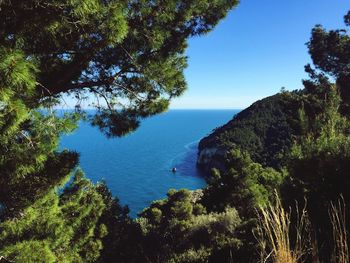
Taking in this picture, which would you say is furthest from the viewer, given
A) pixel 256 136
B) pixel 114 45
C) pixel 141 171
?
pixel 256 136

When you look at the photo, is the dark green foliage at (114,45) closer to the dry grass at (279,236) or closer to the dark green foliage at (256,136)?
the dry grass at (279,236)

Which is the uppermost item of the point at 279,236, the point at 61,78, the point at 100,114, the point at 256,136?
the point at 61,78

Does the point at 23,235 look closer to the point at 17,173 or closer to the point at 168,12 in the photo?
the point at 17,173

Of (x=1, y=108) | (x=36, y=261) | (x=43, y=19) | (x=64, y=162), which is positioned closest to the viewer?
(x=1, y=108)

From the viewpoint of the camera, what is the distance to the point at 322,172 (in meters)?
6.01

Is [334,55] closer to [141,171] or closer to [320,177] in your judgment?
[320,177]

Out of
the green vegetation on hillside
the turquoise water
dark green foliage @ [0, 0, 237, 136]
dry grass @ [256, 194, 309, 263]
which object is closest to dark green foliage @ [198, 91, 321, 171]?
the turquoise water

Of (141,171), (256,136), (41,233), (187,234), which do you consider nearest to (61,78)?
(41,233)

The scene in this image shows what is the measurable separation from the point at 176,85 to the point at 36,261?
11.8 feet

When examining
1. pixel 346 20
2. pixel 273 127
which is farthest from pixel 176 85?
pixel 273 127

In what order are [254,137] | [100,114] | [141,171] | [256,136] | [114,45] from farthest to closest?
[256,136] → [141,171] → [254,137] → [100,114] → [114,45]

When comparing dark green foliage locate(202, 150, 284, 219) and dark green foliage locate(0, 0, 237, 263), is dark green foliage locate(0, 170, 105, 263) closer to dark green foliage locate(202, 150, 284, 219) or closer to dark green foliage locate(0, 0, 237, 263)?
dark green foliage locate(0, 0, 237, 263)

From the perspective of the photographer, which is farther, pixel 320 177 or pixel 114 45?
pixel 320 177

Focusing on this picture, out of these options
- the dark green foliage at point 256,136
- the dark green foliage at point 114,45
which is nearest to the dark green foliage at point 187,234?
the dark green foliage at point 114,45
